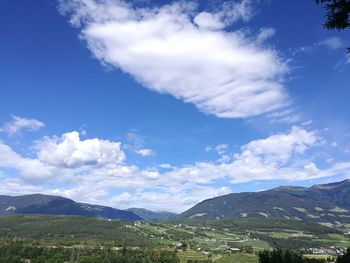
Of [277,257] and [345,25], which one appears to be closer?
[345,25]

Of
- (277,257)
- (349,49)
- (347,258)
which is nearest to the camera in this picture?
(349,49)

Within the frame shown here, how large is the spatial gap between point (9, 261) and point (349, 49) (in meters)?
209

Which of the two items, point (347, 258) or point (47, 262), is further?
point (47, 262)

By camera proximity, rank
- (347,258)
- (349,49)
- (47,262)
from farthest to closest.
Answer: (47,262) < (347,258) < (349,49)

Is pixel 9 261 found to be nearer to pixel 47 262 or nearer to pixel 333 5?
pixel 47 262

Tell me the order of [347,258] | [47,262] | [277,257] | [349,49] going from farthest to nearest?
[47,262] → [277,257] → [347,258] → [349,49]

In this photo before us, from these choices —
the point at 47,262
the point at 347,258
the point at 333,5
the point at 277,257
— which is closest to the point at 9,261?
the point at 47,262

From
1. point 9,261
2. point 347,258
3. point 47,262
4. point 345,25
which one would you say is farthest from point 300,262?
point 9,261

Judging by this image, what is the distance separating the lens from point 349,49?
21891mm

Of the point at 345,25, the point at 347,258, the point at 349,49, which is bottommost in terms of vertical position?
the point at 347,258

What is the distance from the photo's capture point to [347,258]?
80125mm

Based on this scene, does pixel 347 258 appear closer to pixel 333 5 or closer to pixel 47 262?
pixel 333 5

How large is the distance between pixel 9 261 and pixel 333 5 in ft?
685

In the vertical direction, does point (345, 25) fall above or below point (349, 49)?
above
